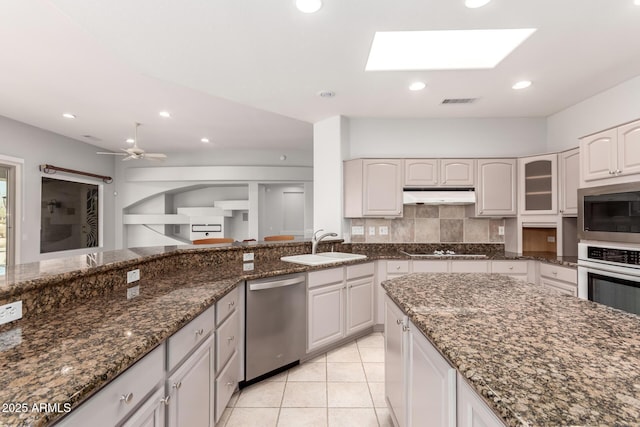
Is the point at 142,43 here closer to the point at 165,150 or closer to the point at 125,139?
the point at 125,139

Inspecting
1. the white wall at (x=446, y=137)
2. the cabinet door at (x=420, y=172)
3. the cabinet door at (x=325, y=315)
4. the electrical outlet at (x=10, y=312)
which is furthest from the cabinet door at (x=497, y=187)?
the electrical outlet at (x=10, y=312)

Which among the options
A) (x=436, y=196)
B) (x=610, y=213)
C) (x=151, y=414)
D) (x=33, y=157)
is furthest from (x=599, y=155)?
(x=33, y=157)

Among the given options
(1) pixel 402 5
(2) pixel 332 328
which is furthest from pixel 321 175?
(1) pixel 402 5

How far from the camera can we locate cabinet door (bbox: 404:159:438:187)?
3510mm

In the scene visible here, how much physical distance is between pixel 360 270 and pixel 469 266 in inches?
49.2

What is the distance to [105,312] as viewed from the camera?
126 cm

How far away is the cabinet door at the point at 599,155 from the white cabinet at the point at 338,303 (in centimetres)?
212

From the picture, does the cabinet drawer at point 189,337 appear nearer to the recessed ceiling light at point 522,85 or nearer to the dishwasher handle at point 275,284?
the dishwasher handle at point 275,284

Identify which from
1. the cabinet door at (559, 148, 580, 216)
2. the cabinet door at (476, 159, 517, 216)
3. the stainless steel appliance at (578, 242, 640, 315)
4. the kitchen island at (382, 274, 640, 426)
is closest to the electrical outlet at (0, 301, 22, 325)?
the kitchen island at (382, 274, 640, 426)

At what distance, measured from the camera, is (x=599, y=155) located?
2.43 metres

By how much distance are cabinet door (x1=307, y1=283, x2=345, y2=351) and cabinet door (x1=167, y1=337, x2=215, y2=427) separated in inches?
42.3

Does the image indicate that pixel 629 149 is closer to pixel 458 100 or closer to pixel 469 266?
pixel 458 100

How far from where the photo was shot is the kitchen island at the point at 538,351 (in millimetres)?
594

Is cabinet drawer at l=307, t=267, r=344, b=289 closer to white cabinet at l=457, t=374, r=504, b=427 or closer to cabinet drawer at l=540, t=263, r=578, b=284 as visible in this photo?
white cabinet at l=457, t=374, r=504, b=427
